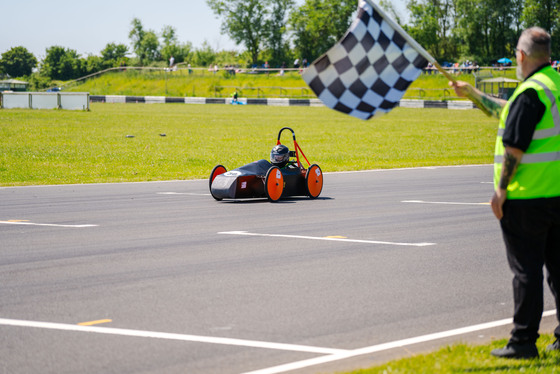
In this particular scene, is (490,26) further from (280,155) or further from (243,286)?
(243,286)

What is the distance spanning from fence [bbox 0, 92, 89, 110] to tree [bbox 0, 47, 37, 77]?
127871 millimetres

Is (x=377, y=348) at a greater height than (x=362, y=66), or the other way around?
(x=362, y=66)

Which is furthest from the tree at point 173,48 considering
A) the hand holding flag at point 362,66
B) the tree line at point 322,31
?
the hand holding flag at point 362,66

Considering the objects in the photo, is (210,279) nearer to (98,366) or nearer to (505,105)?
(98,366)

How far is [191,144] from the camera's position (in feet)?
87.1

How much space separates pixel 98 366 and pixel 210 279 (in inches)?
94.5

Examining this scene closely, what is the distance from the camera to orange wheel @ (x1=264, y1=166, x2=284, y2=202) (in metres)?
12.6

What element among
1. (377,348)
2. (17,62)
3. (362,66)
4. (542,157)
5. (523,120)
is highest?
(17,62)

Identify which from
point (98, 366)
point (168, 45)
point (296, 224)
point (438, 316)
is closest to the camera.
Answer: point (98, 366)

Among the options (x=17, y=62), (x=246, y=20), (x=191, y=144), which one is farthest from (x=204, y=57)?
(x=191, y=144)

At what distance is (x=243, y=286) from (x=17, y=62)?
176m

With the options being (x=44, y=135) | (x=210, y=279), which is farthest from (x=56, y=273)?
(x=44, y=135)

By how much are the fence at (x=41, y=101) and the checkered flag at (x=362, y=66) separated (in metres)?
42.1

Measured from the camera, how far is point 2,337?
5.05 metres
